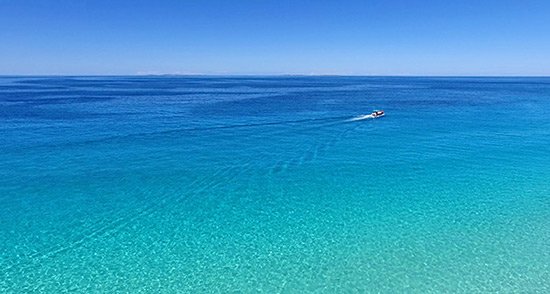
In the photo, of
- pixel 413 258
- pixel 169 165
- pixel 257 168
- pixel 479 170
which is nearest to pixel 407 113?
pixel 479 170

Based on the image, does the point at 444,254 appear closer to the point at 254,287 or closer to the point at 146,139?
the point at 254,287

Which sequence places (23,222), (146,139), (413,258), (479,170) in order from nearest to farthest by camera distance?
(413,258)
(23,222)
(479,170)
(146,139)

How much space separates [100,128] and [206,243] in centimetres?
3072

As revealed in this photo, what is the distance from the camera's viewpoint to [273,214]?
19.6 m

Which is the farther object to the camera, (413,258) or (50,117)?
(50,117)

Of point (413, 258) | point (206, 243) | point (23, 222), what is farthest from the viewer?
point (23, 222)

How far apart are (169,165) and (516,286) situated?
2217 centimetres

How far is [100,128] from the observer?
41.6 meters

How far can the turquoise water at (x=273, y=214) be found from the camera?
1420 centimetres

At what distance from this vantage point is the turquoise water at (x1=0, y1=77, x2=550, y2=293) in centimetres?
1420

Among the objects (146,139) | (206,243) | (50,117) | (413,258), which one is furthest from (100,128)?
(413,258)

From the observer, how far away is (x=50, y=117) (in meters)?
50.8

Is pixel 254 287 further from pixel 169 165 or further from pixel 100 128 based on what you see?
pixel 100 128

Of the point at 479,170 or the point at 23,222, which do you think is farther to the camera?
the point at 479,170
